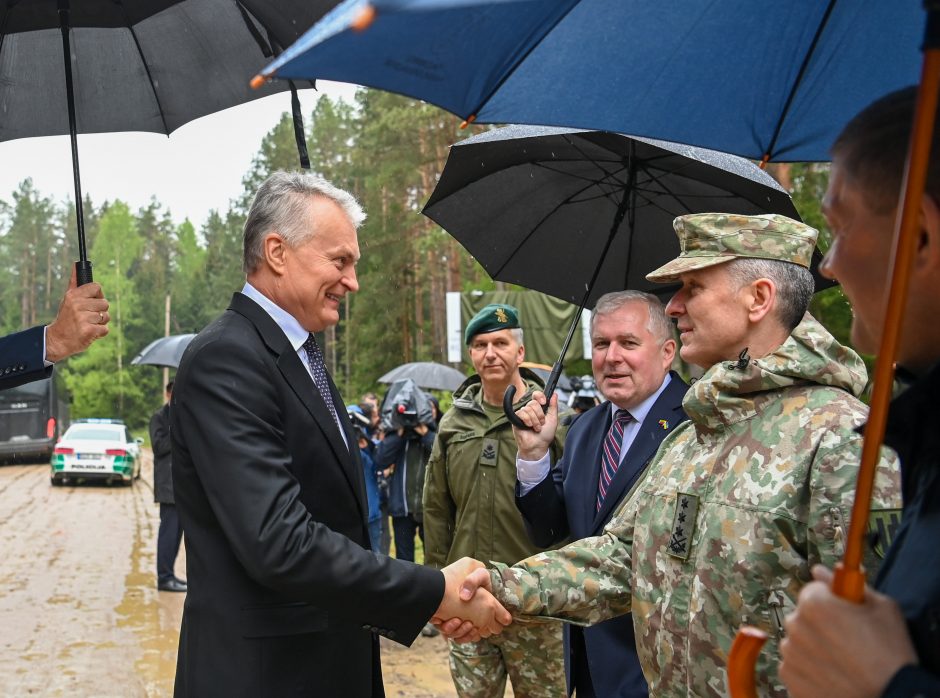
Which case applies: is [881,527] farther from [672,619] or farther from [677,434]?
[677,434]

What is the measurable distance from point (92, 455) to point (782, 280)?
77.7 ft

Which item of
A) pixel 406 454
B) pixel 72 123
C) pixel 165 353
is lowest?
pixel 406 454

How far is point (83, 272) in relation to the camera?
11.9ft

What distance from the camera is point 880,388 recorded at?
4.37ft

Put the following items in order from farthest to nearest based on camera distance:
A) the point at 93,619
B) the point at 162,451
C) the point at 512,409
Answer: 1. the point at 162,451
2. the point at 93,619
3. the point at 512,409

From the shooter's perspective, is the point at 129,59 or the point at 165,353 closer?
the point at 129,59

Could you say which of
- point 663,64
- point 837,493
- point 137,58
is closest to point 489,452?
point 137,58

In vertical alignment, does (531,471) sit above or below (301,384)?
below

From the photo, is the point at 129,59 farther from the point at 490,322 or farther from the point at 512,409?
the point at 490,322

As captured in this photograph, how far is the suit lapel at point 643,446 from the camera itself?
4020mm

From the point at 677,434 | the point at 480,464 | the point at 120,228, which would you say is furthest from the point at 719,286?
the point at 120,228

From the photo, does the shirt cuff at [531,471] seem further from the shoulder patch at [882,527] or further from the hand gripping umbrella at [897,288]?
the hand gripping umbrella at [897,288]

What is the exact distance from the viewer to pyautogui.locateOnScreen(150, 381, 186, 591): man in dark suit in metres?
10.3

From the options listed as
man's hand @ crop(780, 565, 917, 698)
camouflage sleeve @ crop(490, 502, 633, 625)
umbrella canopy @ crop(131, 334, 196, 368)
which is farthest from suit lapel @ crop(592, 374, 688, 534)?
umbrella canopy @ crop(131, 334, 196, 368)
